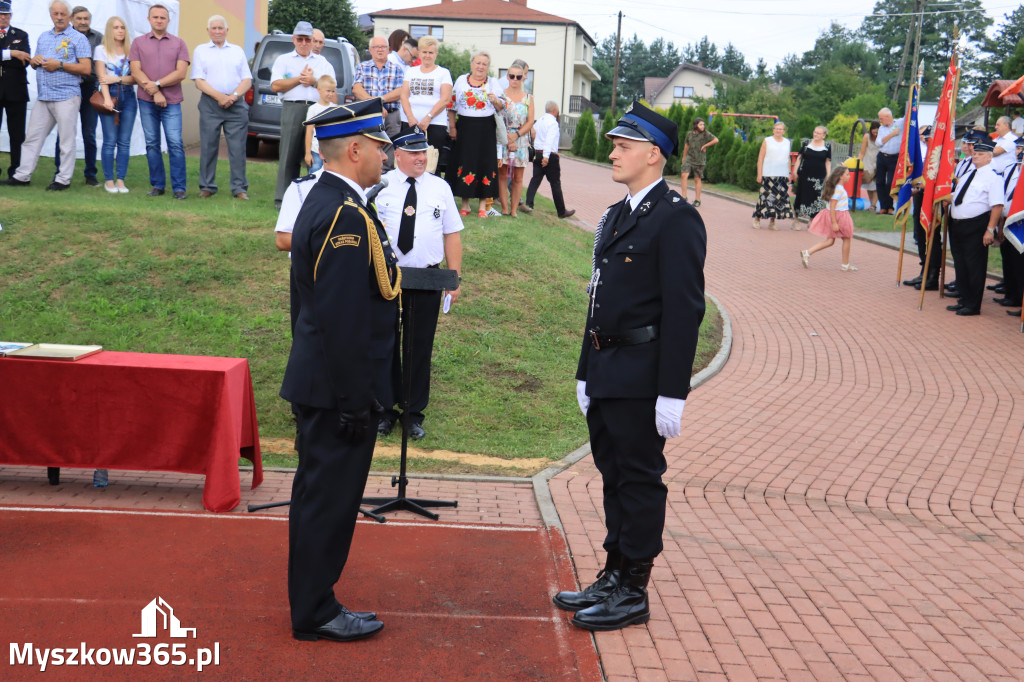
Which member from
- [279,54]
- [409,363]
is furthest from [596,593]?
[279,54]

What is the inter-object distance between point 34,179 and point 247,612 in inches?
404

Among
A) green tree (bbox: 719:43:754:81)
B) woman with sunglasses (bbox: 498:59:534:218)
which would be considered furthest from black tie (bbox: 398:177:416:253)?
green tree (bbox: 719:43:754:81)

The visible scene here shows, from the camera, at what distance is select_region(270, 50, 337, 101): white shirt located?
11.5 meters

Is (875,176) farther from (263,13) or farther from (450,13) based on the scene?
(450,13)

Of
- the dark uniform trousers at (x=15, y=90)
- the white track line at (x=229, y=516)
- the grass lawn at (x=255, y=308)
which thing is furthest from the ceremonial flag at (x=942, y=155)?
the dark uniform trousers at (x=15, y=90)

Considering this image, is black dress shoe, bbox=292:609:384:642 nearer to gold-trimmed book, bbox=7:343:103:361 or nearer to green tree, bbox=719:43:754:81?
gold-trimmed book, bbox=7:343:103:361

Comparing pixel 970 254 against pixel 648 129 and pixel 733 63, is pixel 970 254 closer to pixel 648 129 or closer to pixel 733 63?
pixel 648 129

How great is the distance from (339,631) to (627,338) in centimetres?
179

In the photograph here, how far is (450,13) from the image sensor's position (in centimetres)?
7144

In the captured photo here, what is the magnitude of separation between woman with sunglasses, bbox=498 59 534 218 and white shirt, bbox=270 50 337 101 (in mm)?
2571

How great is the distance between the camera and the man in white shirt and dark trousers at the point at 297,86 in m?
11.5

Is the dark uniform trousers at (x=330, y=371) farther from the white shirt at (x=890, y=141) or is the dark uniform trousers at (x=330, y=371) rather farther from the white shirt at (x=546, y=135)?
the white shirt at (x=890, y=141)

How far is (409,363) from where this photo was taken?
6.03m

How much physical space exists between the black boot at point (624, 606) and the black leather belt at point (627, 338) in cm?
101
